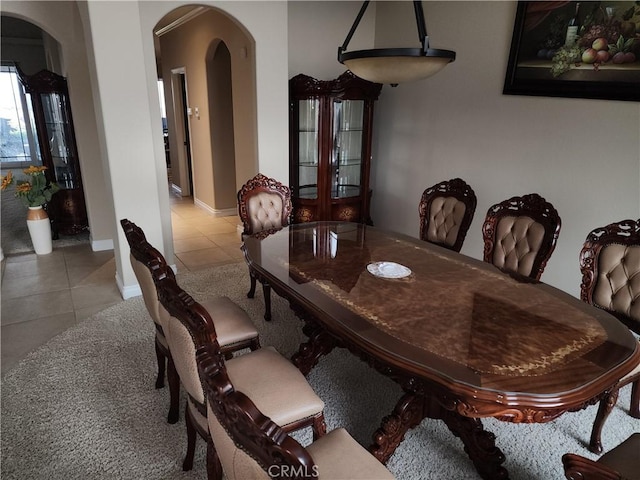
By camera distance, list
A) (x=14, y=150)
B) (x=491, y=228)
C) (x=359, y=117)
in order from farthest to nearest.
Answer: (x=14, y=150), (x=359, y=117), (x=491, y=228)

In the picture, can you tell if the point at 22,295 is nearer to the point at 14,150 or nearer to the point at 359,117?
the point at 359,117

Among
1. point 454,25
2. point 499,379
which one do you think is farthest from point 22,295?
point 454,25

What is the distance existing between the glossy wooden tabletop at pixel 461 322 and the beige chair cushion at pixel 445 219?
1.85 feet

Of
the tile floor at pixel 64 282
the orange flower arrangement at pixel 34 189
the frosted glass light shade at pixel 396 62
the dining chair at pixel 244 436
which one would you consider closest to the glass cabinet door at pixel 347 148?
the tile floor at pixel 64 282

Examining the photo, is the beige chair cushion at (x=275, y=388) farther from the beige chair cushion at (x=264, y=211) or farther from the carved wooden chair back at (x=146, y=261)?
the beige chair cushion at (x=264, y=211)

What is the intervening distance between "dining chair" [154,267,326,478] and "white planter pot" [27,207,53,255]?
146 inches

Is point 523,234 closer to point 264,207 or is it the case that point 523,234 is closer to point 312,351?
point 312,351

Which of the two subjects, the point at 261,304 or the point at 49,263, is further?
the point at 49,263

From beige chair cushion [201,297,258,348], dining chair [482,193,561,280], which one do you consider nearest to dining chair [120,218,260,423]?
beige chair cushion [201,297,258,348]

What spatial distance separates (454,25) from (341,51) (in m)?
2.25

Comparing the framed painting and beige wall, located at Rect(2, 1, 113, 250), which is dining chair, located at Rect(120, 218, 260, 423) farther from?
the framed painting

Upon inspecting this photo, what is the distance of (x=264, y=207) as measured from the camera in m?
3.26

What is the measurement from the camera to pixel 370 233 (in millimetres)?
2932

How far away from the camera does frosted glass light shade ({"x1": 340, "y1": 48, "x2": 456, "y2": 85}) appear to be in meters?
1.86
